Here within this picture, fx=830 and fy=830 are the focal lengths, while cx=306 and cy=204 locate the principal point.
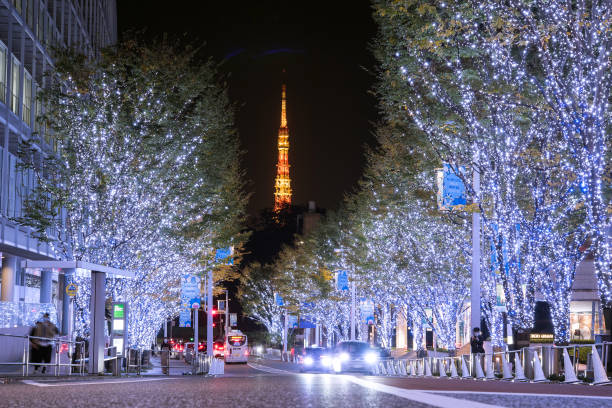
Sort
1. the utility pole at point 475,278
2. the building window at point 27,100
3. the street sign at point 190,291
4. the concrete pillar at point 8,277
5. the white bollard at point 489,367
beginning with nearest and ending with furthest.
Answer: the white bollard at point 489,367, the utility pole at point 475,278, the street sign at point 190,291, the building window at point 27,100, the concrete pillar at point 8,277

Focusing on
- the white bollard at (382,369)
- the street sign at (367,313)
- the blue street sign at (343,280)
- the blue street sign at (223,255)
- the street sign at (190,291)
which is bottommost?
the white bollard at (382,369)

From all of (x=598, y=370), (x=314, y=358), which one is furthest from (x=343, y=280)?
(x=598, y=370)

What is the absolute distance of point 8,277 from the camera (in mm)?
35781

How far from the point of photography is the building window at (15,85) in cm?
3328

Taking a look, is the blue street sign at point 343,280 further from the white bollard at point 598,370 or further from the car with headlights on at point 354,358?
the white bollard at point 598,370

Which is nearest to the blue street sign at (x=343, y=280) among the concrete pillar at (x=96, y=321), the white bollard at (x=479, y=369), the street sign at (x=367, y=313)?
the street sign at (x=367, y=313)

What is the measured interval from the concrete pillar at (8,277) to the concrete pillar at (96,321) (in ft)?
56.9

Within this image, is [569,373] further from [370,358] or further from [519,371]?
[370,358]

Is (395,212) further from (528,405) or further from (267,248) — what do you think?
(267,248)

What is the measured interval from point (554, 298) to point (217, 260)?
1637 centimetres

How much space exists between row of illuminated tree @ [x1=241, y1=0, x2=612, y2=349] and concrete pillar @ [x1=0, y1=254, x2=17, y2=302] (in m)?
16.2

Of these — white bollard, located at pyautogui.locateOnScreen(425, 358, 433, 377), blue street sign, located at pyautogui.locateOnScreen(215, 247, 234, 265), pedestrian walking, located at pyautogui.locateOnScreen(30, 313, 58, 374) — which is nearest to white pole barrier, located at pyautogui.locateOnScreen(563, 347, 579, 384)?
white bollard, located at pyautogui.locateOnScreen(425, 358, 433, 377)

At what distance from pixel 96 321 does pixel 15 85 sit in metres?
17.7

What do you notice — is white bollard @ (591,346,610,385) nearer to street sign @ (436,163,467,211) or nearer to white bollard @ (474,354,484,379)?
white bollard @ (474,354,484,379)
